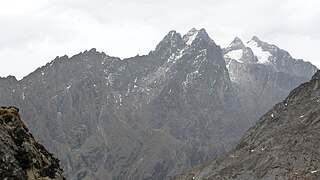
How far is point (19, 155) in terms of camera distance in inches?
1236

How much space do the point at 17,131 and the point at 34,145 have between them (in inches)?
73.0

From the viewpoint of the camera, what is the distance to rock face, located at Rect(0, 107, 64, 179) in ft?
94.9

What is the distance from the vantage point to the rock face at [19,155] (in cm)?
2894

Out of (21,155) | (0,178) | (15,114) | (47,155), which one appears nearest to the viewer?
(0,178)

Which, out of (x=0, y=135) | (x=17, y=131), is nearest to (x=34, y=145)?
(x=17, y=131)

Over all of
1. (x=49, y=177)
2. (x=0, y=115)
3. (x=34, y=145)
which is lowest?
(x=49, y=177)

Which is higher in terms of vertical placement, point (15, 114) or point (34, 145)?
point (15, 114)

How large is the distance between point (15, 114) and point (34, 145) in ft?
7.82

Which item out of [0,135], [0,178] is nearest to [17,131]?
[0,135]

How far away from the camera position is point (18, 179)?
29.3 meters

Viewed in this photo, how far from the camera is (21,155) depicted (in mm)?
31578

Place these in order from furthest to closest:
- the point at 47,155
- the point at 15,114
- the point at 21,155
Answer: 1. the point at 47,155
2. the point at 15,114
3. the point at 21,155

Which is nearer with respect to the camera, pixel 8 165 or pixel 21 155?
pixel 8 165

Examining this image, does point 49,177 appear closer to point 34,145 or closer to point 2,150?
point 34,145
